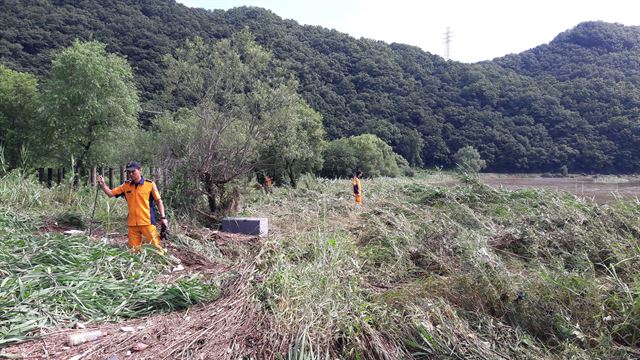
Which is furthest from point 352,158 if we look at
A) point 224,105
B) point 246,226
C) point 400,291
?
point 400,291

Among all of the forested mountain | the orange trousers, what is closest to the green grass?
the orange trousers

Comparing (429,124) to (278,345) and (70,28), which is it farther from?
(278,345)

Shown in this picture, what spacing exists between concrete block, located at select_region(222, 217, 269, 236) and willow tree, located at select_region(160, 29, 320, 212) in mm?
1192

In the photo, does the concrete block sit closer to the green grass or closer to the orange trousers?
the orange trousers

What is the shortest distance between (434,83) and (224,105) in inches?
3066

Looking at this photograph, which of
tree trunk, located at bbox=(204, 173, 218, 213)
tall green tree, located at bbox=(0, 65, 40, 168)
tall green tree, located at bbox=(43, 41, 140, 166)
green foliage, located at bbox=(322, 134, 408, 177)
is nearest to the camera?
tree trunk, located at bbox=(204, 173, 218, 213)

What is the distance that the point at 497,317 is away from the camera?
429cm

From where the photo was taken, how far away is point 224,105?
1070 cm

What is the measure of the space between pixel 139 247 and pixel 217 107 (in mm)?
5432

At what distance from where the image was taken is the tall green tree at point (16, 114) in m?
21.9

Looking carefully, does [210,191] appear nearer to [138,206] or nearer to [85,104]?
[138,206]

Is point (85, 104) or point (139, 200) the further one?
point (85, 104)

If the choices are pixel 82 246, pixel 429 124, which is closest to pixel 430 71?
pixel 429 124

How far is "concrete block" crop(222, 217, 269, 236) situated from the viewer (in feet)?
28.7
